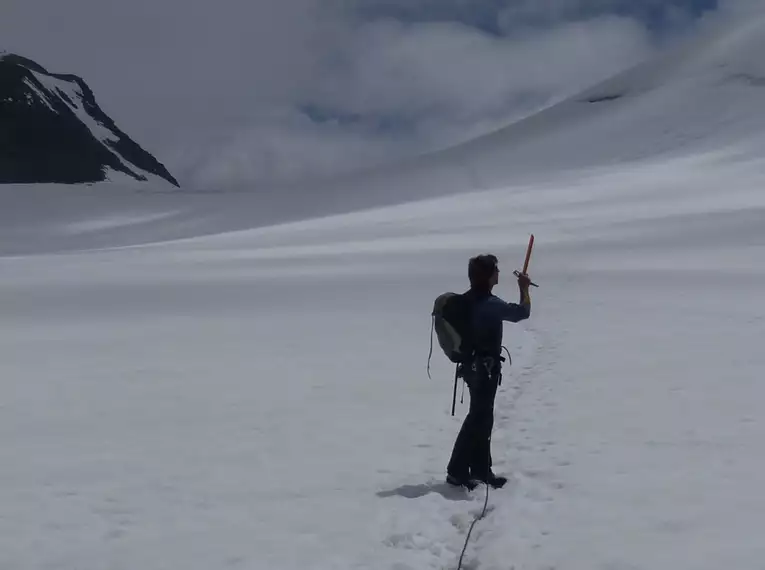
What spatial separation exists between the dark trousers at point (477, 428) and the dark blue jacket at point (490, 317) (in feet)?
0.45

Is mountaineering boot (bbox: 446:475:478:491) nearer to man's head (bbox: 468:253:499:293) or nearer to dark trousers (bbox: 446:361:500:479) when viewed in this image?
dark trousers (bbox: 446:361:500:479)

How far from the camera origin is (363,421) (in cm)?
756

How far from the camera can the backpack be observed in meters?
5.08

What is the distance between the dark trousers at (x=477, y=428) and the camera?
5.27 meters

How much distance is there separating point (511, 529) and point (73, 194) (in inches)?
2640

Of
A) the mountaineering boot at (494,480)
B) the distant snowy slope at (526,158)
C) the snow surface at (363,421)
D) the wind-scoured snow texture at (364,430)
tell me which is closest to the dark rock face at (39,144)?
the distant snowy slope at (526,158)

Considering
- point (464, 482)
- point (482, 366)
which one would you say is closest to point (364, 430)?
point (464, 482)

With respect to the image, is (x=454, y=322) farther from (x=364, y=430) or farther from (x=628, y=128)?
(x=628, y=128)

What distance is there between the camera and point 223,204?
6031 centimetres

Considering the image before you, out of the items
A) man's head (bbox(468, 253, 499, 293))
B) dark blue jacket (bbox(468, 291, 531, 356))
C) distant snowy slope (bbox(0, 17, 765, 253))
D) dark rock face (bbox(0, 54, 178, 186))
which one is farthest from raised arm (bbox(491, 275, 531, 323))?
dark rock face (bbox(0, 54, 178, 186))

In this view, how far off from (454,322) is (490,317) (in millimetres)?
243

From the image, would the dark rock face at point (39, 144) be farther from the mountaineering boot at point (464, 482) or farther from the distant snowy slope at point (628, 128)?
the mountaineering boot at point (464, 482)

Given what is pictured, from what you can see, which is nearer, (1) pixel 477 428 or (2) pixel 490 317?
(2) pixel 490 317

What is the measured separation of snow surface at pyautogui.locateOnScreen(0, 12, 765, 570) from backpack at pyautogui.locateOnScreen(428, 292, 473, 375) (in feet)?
3.75
